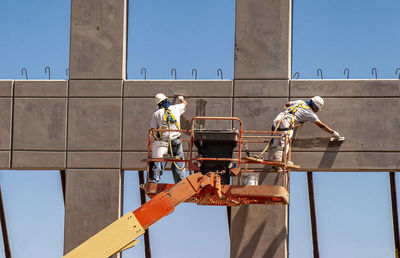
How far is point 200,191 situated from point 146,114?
3909 mm

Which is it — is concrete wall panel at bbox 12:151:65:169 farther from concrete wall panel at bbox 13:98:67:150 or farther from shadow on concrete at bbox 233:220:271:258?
shadow on concrete at bbox 233:220:271:258

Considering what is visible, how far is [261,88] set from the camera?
16.7 m

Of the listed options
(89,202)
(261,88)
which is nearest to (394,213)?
(261,88)

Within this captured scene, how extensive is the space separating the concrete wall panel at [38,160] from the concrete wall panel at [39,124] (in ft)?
0.37

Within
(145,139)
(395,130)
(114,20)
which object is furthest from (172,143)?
(395,130)

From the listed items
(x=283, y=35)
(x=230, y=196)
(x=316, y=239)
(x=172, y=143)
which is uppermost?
(x=283, y=35)

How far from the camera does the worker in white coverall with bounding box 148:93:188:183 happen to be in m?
15.0

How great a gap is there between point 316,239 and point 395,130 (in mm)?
3096

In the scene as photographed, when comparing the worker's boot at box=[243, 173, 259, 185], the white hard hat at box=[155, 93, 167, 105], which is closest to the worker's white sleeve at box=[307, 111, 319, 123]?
the worker's boot at box=[243, 173, 259, 185]

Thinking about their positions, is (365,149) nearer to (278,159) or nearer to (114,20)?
(278,159)

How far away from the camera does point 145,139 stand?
16812 mm

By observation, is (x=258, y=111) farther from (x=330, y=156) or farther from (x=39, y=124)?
(x=39, y=124)

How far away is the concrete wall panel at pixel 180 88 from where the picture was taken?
16.8 metres

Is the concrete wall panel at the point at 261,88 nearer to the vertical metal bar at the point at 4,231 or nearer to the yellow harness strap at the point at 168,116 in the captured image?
→ the yellow harness strap at the point at 168,116
